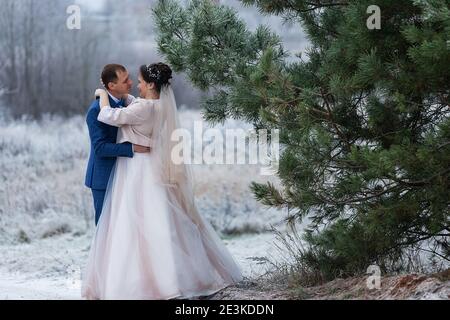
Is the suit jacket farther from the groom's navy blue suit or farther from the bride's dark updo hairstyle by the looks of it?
the bride's dark updo hairstyle

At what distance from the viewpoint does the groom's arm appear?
487cm

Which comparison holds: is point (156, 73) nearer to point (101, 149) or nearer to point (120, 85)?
point (120, 85)

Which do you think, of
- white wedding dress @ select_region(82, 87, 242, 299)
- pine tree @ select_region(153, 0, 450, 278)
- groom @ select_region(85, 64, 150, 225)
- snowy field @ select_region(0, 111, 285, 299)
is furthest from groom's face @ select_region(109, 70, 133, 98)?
snowy field @ select_region(0, 111, 285, 299)

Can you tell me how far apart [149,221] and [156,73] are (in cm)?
87

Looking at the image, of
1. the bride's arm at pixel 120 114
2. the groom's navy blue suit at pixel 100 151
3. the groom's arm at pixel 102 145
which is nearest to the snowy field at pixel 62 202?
the groom's navy blue suit at pixel 100 151

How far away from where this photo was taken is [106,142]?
4.92 metres

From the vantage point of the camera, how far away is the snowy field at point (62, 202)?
873 centimetres

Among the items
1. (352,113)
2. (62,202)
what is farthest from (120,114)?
(62,202)

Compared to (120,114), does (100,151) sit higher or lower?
lower

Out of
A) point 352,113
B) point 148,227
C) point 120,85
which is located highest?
point 120,85

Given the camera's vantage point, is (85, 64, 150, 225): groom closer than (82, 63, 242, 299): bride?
No

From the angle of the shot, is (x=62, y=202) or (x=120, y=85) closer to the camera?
(x=120, y=85)
